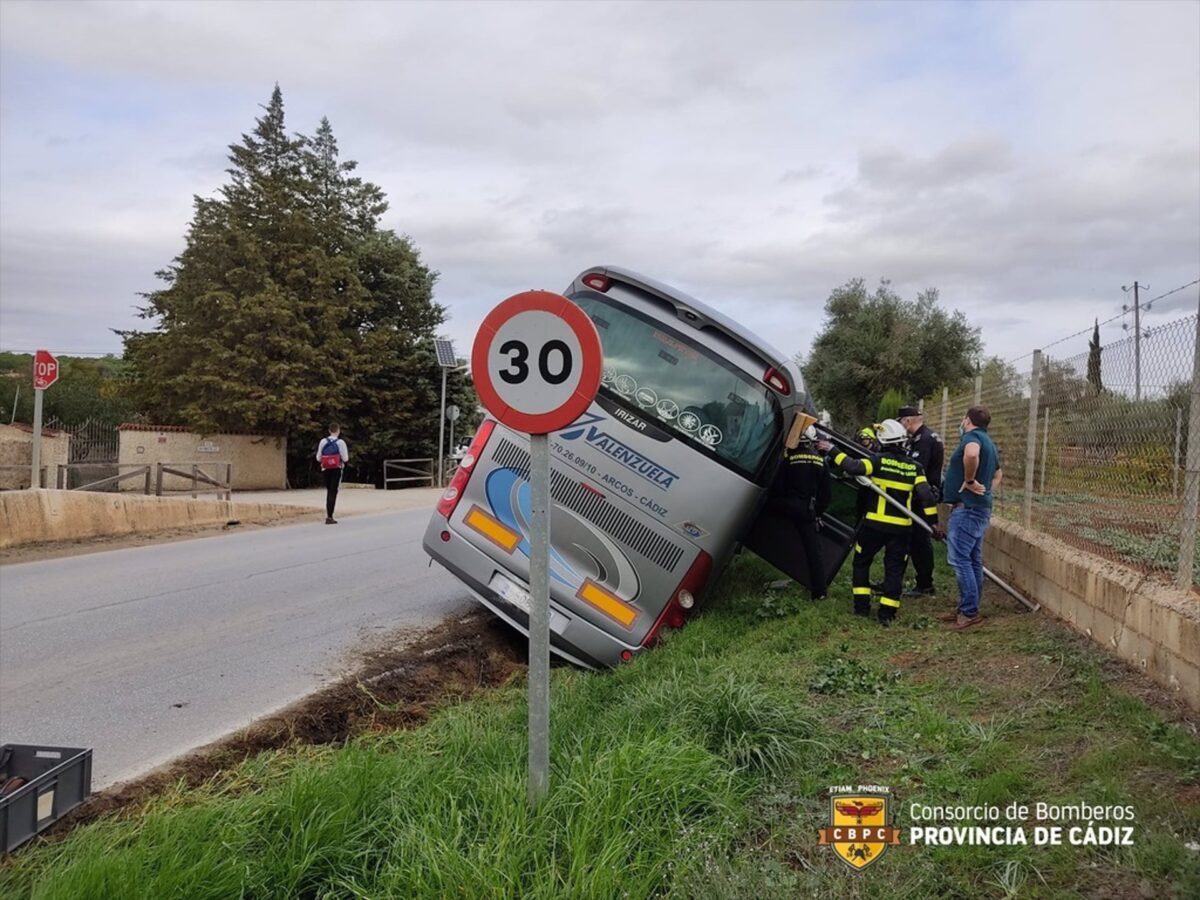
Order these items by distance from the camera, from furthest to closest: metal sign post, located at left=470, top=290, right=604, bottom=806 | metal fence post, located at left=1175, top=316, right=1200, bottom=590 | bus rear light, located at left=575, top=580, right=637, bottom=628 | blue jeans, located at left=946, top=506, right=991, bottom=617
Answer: blue jeans, located at left=946, top=506, right=991, bottom=617 → bus rear light, located at left=575, top=580, right=637, bottom=628 → metal fence post, located at left=1175, top=316, right=1200, bottom=590 → metal sign post, located at left=470, top=290, right=604, bottom=806

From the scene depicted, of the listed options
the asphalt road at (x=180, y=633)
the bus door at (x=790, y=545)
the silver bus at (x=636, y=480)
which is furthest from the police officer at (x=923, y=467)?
the asphalt road at (x=180, y=633)

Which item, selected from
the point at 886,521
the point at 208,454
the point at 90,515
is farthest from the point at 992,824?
the point at 208,454

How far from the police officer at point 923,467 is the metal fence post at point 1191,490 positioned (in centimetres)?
345

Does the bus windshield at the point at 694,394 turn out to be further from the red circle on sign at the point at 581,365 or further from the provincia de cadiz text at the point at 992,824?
the provincia de cadiz text at the point at 992,824

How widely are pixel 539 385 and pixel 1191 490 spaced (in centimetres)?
337

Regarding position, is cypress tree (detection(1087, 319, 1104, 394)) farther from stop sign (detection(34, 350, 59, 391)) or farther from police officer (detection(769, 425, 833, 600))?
stop sign (detection(34, 350, 59, 391))

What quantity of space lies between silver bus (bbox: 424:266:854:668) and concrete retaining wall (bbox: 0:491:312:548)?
823cm

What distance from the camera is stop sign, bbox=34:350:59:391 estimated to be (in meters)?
13.1

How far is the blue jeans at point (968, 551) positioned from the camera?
638 centimetres

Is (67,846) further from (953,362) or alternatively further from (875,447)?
(953,362)

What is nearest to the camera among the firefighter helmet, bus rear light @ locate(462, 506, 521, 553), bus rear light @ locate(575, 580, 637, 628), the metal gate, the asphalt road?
the asphalt road

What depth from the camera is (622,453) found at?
6309 millimetres

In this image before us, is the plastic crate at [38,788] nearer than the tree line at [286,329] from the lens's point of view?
Yes

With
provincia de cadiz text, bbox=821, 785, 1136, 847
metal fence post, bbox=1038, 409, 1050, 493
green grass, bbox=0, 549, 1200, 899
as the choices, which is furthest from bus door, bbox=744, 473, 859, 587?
provincia de cadiz text, bbox=821, 785, 1136, 847
